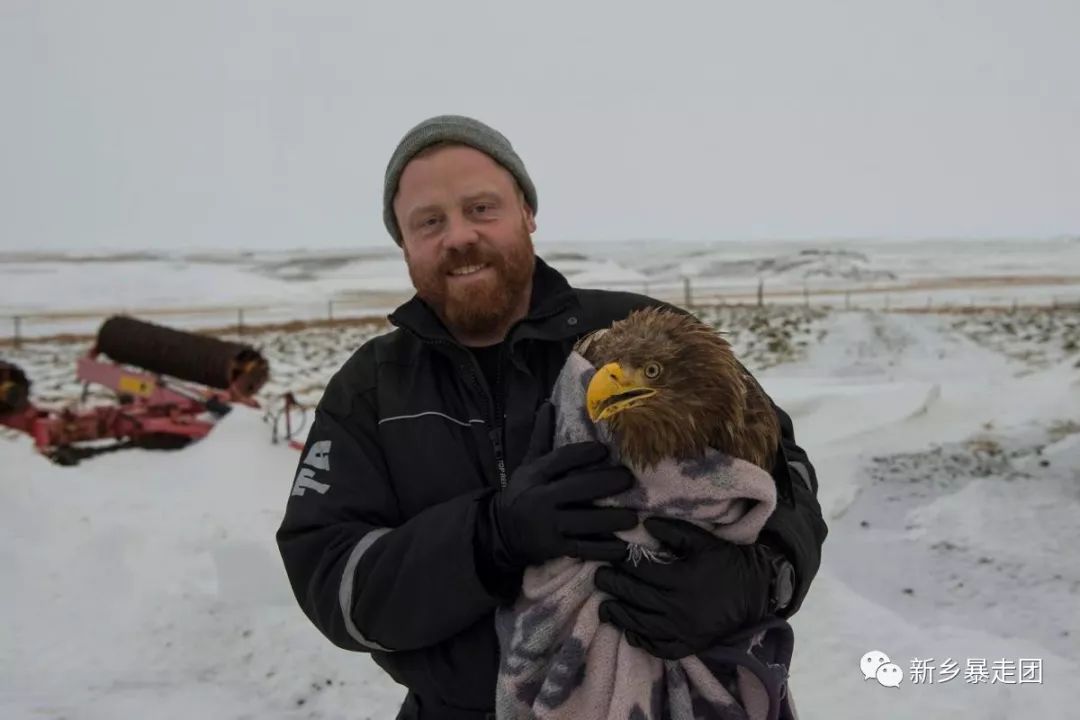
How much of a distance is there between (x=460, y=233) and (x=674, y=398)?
0.62m

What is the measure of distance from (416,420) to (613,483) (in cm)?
46

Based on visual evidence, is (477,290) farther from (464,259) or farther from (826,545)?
(826,545)

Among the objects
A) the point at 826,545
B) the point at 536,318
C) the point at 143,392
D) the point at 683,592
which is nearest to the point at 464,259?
the point at 536,318

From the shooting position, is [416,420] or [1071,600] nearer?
[416,420]

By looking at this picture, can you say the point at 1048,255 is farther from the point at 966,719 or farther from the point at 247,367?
the point at 247,367

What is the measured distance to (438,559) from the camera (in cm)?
139

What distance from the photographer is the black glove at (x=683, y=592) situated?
132 cm

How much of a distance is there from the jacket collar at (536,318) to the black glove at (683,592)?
19.4 inches

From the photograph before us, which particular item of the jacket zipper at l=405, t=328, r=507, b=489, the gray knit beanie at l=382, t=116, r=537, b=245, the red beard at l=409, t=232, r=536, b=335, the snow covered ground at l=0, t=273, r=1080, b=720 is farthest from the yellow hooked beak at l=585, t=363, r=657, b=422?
the snow covered ground at l=0, t=273, r=1080, b=720

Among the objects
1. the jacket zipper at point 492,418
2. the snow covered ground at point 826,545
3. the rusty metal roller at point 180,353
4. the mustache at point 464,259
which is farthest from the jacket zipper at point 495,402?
the rusty metal roller at point 180,353

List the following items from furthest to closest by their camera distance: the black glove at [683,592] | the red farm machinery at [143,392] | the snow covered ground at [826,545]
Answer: the red farm machinery at [143,392]
the snow covered ground at [826,545]
the black glove at [683,592]

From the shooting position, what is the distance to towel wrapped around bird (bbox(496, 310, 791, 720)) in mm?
1335

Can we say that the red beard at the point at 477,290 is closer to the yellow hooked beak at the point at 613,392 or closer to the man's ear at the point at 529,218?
the man's ear at the point at 529,218

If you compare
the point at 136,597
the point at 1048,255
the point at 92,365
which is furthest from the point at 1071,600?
the point at 92,365
